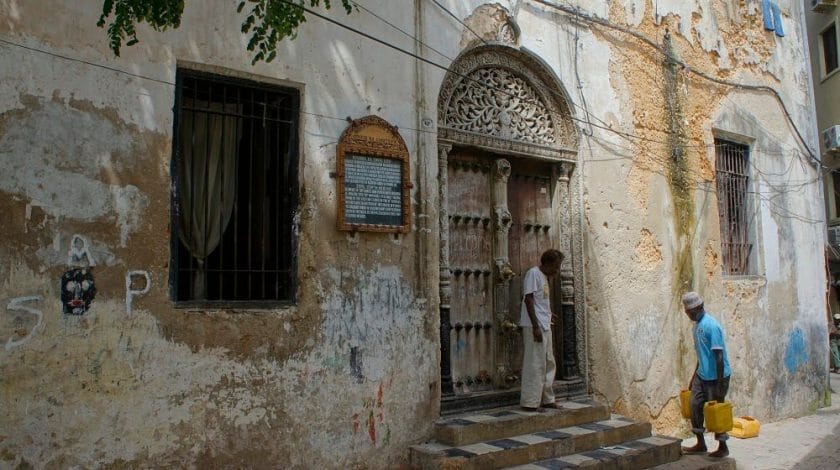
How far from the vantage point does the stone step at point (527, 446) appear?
4.80 meters

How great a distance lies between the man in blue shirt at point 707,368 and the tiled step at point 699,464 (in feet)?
0.24

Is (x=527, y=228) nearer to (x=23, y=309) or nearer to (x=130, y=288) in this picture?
(x=130, y=288)

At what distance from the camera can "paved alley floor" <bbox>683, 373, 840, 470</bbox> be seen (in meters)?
6.12

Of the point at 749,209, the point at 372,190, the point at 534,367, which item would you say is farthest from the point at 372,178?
the point at 749,209

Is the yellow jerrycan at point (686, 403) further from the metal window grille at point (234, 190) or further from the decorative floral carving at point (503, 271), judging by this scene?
the metal window grille at point (234, 190)

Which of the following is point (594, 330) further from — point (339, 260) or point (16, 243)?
point (16, 243)

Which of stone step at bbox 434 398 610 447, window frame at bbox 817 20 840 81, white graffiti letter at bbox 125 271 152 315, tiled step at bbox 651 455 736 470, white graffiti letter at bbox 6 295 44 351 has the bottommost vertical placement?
tiled step at bbox 651 455 736 470

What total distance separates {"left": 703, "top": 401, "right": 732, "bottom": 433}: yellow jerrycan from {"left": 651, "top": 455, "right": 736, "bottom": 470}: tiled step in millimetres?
297

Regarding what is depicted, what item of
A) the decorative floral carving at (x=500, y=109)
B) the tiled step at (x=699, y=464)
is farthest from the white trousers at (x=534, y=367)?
the decorative floral carving at (x=500, y=109)

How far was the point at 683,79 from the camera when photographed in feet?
25.2

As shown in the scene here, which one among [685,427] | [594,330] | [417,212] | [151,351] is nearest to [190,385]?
[151,351]

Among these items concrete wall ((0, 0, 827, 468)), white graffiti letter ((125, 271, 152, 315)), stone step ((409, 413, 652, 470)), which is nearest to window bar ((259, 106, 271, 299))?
concrete wall ((0, 0, 827, 468))

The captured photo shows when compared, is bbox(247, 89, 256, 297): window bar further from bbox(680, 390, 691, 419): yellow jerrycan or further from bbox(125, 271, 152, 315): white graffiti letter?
bbox(680, 390, 691, 419): yellow jerrycan

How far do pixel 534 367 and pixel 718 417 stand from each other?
152cm
